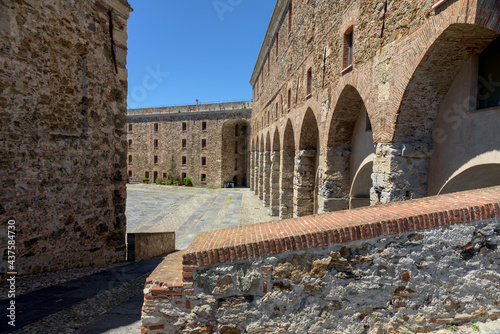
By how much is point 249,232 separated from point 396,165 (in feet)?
10.8

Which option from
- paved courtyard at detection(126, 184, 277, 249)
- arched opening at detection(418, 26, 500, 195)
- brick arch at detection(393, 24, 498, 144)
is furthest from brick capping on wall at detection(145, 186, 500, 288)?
paved courtyard at detection(126, 184, 277, 249)

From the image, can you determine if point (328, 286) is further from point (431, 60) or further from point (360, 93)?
point (360, 93)

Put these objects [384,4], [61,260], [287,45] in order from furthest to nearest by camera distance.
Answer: [287,45] < [61,260] < [384,4]

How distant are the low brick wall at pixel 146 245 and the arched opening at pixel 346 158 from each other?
5.12m

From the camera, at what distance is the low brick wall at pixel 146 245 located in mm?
7562

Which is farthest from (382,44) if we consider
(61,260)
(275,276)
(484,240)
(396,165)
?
(61,260)

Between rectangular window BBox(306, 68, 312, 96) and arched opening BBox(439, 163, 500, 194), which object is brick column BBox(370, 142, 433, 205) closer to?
arched opening BBox(439, 163, 500, 194)

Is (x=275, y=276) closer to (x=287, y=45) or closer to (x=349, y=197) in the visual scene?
(x=349, y=197)

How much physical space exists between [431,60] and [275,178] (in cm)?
1244

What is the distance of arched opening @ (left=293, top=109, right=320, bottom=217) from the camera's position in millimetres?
10789

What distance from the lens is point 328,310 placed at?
2.94 metres


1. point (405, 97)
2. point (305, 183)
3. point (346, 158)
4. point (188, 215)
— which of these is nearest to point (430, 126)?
point (405, 97)

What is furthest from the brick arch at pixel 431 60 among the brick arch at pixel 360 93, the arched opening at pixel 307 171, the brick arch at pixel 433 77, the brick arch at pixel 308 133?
the arched opening at pixel 307 171

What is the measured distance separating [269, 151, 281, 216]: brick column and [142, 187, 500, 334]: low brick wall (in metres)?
13.0
